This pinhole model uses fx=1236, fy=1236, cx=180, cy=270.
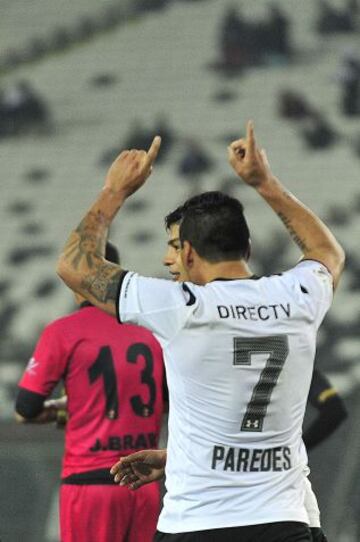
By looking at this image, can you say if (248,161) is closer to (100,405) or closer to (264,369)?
(264,369)

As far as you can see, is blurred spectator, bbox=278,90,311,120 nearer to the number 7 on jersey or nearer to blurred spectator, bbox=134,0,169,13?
blurred spectator, bbox=134,0,169,13

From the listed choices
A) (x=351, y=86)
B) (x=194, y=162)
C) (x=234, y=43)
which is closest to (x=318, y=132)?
(x=351, y=86)

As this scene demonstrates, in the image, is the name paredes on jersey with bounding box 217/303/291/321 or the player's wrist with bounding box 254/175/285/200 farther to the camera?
the player's wrist with bounding box 254/175/285/200

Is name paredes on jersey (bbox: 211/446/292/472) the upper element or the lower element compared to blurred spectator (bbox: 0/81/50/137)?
upper

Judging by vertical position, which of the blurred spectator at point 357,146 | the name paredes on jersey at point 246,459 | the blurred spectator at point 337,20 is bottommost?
the blurred spectator at point 357,146

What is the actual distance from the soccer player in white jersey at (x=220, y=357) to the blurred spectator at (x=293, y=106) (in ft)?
34.4

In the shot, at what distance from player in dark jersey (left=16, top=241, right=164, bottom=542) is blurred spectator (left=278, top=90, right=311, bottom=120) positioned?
8.90 m

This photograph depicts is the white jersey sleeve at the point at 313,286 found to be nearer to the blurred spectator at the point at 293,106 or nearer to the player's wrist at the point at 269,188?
the player's wrist at the point at 269,188

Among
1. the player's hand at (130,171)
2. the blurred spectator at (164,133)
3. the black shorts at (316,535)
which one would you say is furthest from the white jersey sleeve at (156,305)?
the blurred spectator at (164,133)

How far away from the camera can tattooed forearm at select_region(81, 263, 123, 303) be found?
2.98 m

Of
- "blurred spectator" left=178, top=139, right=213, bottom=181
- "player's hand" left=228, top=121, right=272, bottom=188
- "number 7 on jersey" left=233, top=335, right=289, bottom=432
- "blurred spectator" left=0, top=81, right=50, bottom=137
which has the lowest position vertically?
"blurred spectator" left=178, top=139, right=213, bottom=181

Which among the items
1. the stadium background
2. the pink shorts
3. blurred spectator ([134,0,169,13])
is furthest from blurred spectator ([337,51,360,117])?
the pink shorts

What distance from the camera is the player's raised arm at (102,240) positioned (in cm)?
A: 299

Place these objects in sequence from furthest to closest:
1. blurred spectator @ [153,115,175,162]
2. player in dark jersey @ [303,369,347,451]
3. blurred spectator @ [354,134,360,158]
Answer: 1. blurred spectator @ [153,115,175,162]
2. blurred spectator @ [354,134,360,158]
3. player in dark jersey @ [303,369,347,451]
